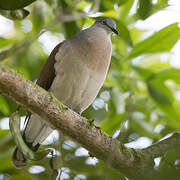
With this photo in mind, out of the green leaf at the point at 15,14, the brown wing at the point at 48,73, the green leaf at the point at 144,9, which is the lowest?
the brown wing at the point at 48,73

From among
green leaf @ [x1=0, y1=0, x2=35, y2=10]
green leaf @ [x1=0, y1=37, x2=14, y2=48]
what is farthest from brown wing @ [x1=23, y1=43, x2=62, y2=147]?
green leaf @ [x1=0, y1=0, x2=35, y2=10]

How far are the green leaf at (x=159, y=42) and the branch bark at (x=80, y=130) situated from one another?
1.10 metres

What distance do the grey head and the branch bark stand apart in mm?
1300

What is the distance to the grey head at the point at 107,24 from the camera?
3365 mm

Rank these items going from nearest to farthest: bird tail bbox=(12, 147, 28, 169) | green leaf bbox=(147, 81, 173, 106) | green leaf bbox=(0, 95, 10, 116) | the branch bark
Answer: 1. the branch bark
2. bird tail bbox=(12, 147, 28, 169)
3. green leaf bbox=(0, 95, 10, 116)
4. green leaf bbox=(147, 81, 173, 106)

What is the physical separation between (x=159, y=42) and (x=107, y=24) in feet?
2.14

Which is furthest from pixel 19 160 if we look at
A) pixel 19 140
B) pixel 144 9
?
pixel 144 9

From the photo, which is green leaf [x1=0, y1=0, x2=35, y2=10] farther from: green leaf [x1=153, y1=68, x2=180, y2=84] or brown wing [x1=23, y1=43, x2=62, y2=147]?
green leaf [x1=153, y1=68, x2=180, y2=84]

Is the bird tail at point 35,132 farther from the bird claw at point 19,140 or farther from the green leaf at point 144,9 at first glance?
the green leaf at point 144,9

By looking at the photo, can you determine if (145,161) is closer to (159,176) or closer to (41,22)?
(159,176)

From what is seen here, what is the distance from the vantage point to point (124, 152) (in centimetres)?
245

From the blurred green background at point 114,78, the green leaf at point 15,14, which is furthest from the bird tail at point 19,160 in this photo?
the green leaf at point 15,14

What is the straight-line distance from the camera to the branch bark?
6.83 feet

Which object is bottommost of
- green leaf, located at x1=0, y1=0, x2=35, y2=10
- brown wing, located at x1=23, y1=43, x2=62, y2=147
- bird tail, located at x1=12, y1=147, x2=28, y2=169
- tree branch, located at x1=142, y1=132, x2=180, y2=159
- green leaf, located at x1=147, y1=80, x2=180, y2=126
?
green leaf, located at x1=147, y1=80, x2=180, y2=126
